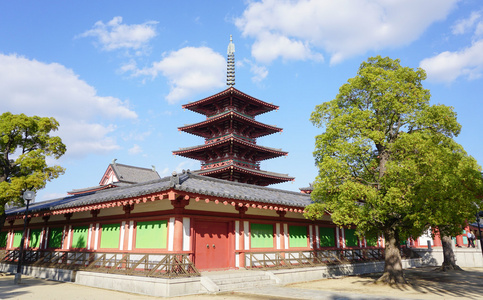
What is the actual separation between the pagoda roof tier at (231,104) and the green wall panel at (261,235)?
1434cm

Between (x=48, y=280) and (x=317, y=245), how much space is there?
1530 cm

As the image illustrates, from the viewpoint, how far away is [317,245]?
65.8 ft

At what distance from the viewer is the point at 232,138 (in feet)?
87.6

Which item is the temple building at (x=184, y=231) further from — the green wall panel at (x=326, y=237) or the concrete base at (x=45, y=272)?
the concrete base at (x=45, y=272)

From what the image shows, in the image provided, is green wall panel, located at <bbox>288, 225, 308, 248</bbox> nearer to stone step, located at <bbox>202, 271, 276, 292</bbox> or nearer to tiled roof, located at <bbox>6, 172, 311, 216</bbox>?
tiled roof, located at <bbox>6, 172, 311, 216</bbox>

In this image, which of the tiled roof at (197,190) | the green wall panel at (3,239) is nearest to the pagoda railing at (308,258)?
the tiled roof at (197,190)

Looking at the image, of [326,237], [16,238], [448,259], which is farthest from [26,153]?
[448,259]

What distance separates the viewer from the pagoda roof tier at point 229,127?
28.3m

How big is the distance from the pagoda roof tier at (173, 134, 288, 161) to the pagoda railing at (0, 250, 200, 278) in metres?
13.4

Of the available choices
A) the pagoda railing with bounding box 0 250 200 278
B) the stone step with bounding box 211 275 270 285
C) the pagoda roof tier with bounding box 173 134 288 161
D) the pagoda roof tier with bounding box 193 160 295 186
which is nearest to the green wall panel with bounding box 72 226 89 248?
the pagoda railing with bounding box 0 250 200 278

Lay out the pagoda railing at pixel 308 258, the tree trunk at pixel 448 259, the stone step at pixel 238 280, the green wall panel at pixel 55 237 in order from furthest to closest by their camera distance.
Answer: the tree trunk at pixel 448 259 < the green wall panel at pixel 55 237 < the pagoda railing at pixel 308 258 < the stone step at pixel 238 280

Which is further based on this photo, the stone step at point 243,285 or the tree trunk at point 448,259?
the tree trunk at point 448,259

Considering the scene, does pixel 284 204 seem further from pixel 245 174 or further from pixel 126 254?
pixel 245 174

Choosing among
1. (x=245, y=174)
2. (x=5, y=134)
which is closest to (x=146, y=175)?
(x=245, y=174)
